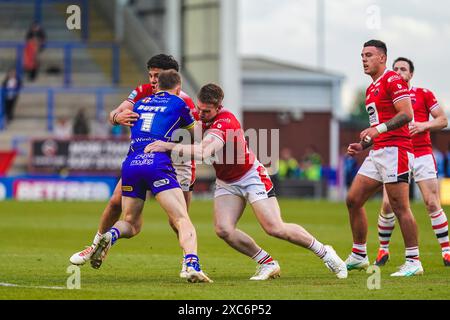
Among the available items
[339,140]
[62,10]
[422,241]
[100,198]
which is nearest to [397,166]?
[422,241]

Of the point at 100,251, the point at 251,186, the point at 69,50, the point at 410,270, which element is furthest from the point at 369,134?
the point at 69,50

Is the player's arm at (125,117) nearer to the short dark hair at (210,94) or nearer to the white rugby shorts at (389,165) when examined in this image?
the short dark hair at (210,94)

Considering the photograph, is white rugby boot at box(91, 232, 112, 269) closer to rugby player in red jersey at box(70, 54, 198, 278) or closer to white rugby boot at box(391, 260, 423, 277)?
rugby player in red jersey at box(70, 54, 198, 278)

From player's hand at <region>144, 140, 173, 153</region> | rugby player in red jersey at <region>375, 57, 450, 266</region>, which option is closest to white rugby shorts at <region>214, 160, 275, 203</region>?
player's hand at <region>144, 140, 173, 153</region>

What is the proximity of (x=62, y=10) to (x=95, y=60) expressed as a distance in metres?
4.42

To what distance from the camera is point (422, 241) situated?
1858 centimetres

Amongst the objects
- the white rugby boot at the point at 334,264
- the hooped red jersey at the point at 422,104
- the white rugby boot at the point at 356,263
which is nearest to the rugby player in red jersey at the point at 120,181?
the white rugby boot at the point at 334,264

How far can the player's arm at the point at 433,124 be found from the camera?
1366cm

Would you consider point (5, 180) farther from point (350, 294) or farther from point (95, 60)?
point (350, 294)

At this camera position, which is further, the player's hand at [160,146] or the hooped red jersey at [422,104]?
the hooped red jersey at [422,104]

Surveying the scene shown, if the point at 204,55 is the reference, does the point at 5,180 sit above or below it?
below

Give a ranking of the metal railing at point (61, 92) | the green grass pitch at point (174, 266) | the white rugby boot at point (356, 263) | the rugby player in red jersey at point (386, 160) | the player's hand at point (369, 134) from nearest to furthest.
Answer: the green grass pitch at point (174, 266)
the player's hand at point (369, 134)
the rugby player in red jersey at point (386, 160)
the white rugby boot at point (356, 263)
the metal railing at point (61, 92)

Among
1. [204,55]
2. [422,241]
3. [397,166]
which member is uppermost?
[204,55]

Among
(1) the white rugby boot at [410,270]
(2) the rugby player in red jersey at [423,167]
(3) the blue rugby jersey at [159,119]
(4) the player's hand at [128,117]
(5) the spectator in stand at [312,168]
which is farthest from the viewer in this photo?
(5) the spectator in stand at [312,168]
